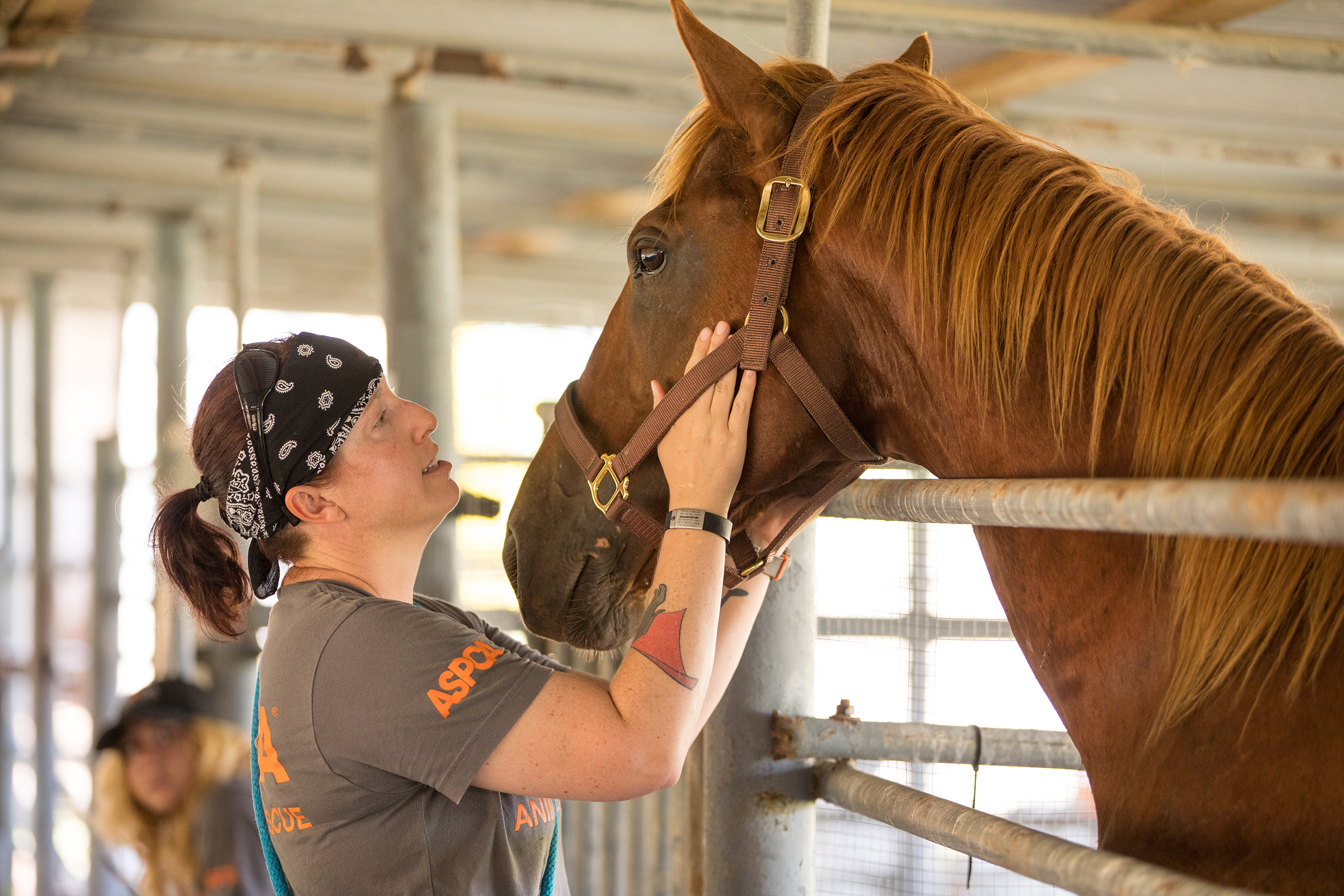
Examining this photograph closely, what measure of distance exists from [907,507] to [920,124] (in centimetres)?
45

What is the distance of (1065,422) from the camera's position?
1181 mm

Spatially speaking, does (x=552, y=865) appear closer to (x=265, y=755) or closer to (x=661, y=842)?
(x=265, y=755)

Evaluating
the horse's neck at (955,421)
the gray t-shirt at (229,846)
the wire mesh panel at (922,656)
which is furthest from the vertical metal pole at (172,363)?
the horse's neck at (955,421)

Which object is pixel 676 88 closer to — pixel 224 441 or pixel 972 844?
pixel 224 441

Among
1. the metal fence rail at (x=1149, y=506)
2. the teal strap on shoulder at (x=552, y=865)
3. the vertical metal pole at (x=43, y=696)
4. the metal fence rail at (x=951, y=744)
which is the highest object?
the metal fence rail at (x=1149, y=506)

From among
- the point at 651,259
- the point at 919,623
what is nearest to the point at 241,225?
the point at 919,623

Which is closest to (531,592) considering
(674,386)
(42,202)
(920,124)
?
(674,386)

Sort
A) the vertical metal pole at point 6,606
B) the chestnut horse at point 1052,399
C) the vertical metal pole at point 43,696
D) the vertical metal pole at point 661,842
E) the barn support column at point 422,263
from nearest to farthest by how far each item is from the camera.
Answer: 1. the chestnut horse at point 1052,399
2. the vertical metal pole at point 661,842
3. the barn support column at point 422,263
4. the vertical metal pole at point 43,696
5. the vertical metal pole at point 6,606

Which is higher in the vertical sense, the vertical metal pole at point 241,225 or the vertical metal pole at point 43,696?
the vertical metal pole at point 241,225

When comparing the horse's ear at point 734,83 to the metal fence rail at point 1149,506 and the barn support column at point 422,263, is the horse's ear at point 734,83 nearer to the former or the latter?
the metal fence rail at point 1149,506

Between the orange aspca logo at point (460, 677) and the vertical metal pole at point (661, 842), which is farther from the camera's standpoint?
the vertical metal pole at point (661, 842)

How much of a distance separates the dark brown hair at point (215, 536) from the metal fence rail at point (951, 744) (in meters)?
0.84

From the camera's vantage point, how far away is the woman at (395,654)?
1269 mm

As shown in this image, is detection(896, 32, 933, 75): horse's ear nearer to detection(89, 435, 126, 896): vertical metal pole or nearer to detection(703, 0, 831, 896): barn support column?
detection(703, 0, 831, 896): barn support column
